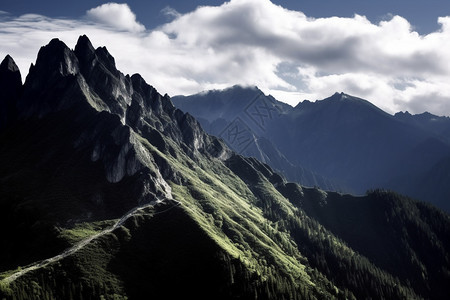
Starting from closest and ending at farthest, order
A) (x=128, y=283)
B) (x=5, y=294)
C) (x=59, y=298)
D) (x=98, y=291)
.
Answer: (x=5, y=294), (x=59, y=298), (x=98, y=291), (x=128, y=283)

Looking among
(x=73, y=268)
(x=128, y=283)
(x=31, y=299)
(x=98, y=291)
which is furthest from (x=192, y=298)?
(x=31, y=299)

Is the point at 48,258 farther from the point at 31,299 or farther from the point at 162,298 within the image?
the point at 162,298

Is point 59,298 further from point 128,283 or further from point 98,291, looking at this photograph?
point 128,283

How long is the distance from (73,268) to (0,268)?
39.7m

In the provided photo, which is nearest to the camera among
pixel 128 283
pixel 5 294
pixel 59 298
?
pixel 5 294

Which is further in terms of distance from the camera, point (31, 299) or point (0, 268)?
point (0, 268)

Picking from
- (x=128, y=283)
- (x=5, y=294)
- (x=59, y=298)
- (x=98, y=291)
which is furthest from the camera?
(x=128, y=283)

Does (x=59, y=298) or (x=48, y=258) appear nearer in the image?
(x=59, y=298)

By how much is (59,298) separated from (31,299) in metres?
12.4

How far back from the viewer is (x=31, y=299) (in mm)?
166875

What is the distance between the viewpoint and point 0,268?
634 feet

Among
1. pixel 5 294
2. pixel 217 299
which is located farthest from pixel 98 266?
pixel 217 299

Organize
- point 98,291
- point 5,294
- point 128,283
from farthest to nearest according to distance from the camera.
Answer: point 128,283
point 98,291
point 5,294

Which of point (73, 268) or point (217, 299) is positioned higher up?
point (73, 268)
